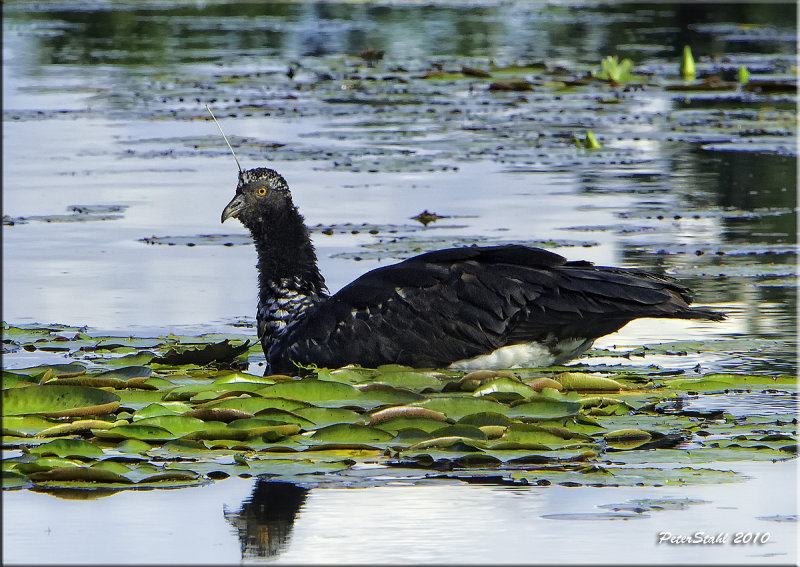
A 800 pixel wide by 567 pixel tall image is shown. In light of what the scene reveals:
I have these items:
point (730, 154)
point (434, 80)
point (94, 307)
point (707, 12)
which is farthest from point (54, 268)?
point (707, 12)

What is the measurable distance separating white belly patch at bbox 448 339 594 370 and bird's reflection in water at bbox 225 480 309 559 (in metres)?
1.93

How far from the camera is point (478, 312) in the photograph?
718 centimetres

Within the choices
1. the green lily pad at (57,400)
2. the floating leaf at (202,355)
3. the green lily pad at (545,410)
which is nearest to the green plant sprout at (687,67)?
the floating leaf at (202,355)

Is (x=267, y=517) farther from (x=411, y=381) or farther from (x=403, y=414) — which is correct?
(x=411, y=381)

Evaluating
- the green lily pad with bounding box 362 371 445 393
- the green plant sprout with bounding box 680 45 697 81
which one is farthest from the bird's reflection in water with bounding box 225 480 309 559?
the green plant sprout with bounding box 680 45 697 81

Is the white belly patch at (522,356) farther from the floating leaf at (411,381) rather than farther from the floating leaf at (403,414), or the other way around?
the floating leaf at (403,414)

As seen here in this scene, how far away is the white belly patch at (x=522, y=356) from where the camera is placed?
7.24 m

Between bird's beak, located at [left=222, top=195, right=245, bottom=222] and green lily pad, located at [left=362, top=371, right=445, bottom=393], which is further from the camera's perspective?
bird's beak, located at [left=222, top=195, right=245, bottom=222]

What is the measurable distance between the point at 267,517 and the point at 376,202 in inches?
287

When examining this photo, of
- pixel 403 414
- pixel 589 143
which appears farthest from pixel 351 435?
pixel 589 143

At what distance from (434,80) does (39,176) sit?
8085 mm

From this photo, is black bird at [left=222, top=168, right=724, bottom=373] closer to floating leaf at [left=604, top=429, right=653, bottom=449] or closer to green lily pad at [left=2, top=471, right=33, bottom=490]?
floating leaf at [left=604, top=429, right=653, bottom=449]

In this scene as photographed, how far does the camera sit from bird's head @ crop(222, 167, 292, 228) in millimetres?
7965

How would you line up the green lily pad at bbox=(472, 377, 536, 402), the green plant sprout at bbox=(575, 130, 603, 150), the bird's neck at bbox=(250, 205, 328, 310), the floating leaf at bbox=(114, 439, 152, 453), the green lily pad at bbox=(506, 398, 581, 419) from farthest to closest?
the green plant sprout at bbox=(575, 130, 603, 150) < the bird's neck at bbox=(250, 205, 328, 310) < the green lily pad at bbox=(472, 377, 536, 402) < the green lily pad at bbox=(506, 398, 581, 419) < the floating leaf at bbox=(114, 439, 152, 453)
